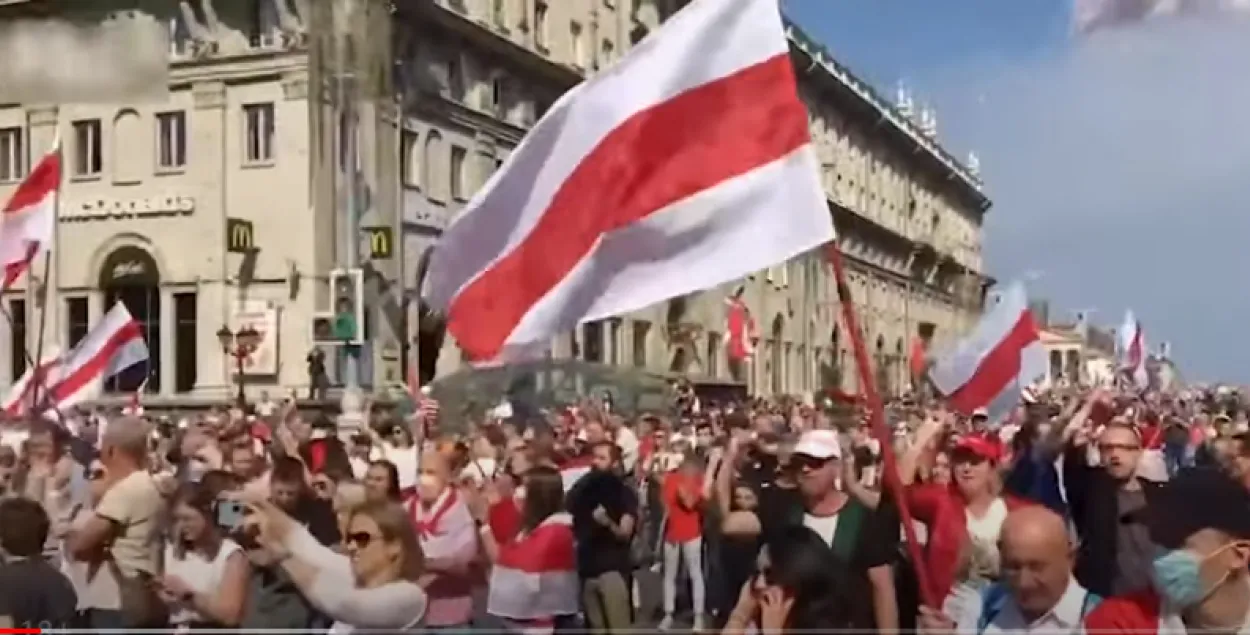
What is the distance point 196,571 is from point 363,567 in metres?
1.59

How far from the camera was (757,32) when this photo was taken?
6.75m

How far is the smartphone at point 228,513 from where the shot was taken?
306 inches

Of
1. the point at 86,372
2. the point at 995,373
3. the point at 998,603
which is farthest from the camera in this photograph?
the point at 86,372

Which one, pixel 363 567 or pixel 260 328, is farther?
pixel 260 328

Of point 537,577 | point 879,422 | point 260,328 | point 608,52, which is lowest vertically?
point 537,577

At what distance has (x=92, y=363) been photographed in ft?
54.3

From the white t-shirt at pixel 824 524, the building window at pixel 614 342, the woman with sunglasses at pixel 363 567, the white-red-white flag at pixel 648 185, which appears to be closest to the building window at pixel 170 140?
the building window at pixel 614 342

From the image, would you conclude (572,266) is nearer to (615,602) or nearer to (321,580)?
(321,580)

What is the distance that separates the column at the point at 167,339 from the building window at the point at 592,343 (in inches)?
528

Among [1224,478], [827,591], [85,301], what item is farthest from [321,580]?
[85,301]

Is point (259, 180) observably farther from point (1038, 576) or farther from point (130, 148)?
point (1038, 576)

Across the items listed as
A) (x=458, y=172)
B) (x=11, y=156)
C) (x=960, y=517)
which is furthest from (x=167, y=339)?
(x=960, y=517)

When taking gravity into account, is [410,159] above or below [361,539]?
above

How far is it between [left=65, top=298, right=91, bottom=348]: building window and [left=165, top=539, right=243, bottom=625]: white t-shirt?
3438cm
